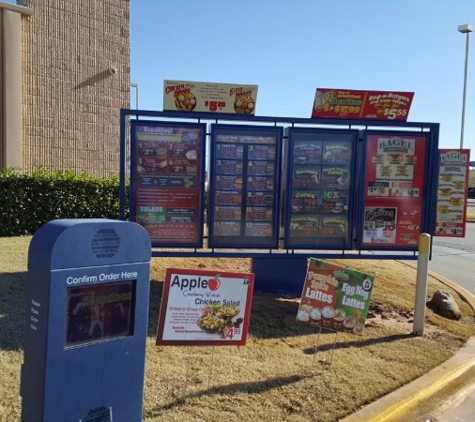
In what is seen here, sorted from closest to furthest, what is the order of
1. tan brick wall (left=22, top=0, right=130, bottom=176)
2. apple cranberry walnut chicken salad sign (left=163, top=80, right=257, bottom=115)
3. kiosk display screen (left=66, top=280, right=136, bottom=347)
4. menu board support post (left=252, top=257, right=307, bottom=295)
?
kiosk display screen (left=66, top=280, right=136, bottom=347) < apple cranberry walnut chicken salad sign (left=163, top=80, right=257, bottom=115) < menu board support post (left=252, top=257, right=307, bottom=295) < tan brick wall (left=22, top=0, right=130, bottom=176)

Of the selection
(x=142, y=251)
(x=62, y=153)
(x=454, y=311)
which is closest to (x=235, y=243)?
(x=454, y=311)

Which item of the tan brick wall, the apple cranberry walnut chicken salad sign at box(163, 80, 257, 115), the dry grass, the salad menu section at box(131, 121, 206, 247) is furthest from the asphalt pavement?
the tan brick wall

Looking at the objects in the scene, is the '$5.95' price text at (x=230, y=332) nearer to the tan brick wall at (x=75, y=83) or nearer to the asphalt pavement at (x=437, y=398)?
the asphalt pavement at (x=437, y=398)

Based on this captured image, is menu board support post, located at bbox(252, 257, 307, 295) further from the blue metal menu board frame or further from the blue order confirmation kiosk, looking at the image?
the blue order confirmation kiosk

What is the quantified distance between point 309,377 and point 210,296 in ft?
4.28

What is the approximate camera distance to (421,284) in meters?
6.59

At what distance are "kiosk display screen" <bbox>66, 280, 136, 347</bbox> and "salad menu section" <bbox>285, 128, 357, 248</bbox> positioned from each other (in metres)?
4.55

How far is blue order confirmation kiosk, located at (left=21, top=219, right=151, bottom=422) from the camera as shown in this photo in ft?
9.20

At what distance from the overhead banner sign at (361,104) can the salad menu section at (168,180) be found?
1719 millimetres

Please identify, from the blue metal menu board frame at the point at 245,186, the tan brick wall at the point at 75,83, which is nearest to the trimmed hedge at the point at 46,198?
the tan brick wall at the point at 75,83

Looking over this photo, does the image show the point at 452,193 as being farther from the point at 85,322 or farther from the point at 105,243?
the point at 85,322

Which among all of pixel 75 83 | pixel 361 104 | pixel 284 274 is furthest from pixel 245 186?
pixel 75 83

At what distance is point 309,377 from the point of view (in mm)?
4934

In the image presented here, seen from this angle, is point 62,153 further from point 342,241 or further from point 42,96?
point 342,241
